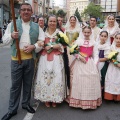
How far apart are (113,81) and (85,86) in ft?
2.08

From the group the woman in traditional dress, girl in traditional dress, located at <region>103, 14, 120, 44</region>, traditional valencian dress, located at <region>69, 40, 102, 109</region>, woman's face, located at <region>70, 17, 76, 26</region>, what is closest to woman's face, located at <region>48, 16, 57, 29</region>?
traditional valencian dress, located at <region>69, 40, 102, 109</region>

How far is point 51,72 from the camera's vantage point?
4.23m

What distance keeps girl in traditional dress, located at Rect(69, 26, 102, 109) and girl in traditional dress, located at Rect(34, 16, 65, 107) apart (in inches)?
8.2

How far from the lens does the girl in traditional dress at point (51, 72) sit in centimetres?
423

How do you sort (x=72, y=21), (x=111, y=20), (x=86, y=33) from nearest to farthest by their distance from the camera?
1. (x=86, y=33)
2. (x=111, y=20)
3. (x=72, y=21)

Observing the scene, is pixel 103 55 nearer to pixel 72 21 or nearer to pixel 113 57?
pixel 113 57

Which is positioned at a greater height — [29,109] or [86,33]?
[86,33]

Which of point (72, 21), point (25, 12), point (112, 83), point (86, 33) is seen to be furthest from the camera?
point (72, 21)

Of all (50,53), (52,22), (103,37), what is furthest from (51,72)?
(103,37)

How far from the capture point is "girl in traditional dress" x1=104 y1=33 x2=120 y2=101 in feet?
15.0

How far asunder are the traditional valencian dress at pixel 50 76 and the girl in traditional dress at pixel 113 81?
89 cm

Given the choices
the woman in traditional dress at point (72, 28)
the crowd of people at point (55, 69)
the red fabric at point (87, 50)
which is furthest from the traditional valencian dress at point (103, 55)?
the woman in traditional dress at point (72, 28)

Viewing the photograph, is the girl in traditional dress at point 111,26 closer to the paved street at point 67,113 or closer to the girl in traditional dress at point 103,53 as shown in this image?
the girl in traditional dress at point 103,53

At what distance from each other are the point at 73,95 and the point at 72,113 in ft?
1.03
